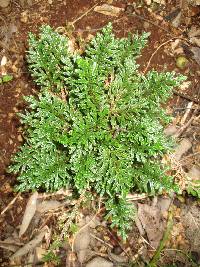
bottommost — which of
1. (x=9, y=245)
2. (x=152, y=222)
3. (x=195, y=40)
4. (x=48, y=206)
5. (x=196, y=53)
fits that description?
(x=9, y=245)

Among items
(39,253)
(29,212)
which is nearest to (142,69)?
(29,212)

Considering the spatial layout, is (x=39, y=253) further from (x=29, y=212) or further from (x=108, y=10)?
(x=108, y=10)

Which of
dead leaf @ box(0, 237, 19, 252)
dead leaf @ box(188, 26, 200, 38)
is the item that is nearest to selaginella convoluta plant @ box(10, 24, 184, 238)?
dead leaf @ box(0, 237, 19, 252)

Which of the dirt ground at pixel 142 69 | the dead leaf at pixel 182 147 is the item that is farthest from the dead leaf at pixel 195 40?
the dead leaf at pixel 182 147

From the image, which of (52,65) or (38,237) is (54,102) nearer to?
(52,65)

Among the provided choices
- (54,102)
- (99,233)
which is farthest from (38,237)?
(54,102)

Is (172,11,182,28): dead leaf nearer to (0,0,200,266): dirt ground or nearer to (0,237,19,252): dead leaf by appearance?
(0,0,200,266): dirt ground

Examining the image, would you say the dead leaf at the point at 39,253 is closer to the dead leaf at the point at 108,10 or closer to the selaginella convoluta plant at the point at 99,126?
the selaginella convoluta plant at the point at 99,126

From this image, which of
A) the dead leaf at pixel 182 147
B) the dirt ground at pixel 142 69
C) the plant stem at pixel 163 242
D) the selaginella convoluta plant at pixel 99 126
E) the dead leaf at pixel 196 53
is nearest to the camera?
the selaginella convoluta plant at pixel 99 126
